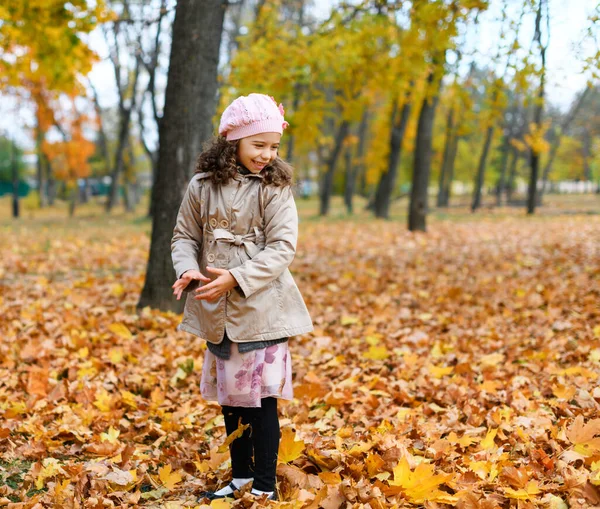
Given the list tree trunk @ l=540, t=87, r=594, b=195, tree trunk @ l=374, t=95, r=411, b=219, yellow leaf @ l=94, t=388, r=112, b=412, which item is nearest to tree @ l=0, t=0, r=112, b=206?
yellow leaf @ l=94, t=388, r=112, b=412

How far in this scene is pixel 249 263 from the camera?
227 cm

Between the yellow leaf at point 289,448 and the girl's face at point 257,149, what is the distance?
1261 millimetres

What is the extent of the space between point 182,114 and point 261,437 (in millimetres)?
3680

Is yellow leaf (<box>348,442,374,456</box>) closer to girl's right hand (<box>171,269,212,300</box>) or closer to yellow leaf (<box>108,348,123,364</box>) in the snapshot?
girl's right hand (<box>171,269,212,300</box>)

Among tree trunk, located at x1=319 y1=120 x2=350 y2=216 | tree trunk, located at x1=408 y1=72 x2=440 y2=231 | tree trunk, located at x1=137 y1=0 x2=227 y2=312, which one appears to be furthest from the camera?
tree trunk, located at x1=319 y1=120 x2=350 y2=216

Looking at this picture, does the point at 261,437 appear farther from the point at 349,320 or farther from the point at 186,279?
the point at 349,320

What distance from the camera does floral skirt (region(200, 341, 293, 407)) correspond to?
2395 mm

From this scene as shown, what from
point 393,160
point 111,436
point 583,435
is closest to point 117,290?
point 111,436

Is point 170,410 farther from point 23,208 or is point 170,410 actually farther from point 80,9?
point 23,208

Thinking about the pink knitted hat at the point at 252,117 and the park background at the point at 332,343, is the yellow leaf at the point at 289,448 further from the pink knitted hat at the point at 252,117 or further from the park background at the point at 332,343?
the pink knitted hat at the point at 252,117

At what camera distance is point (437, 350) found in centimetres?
458

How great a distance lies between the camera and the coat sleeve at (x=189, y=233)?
2475mm

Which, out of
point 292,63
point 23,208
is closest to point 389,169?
point 292,63

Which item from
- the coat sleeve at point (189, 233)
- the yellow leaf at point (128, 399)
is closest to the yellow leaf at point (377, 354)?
the yellow leaf at point (128, 399)
